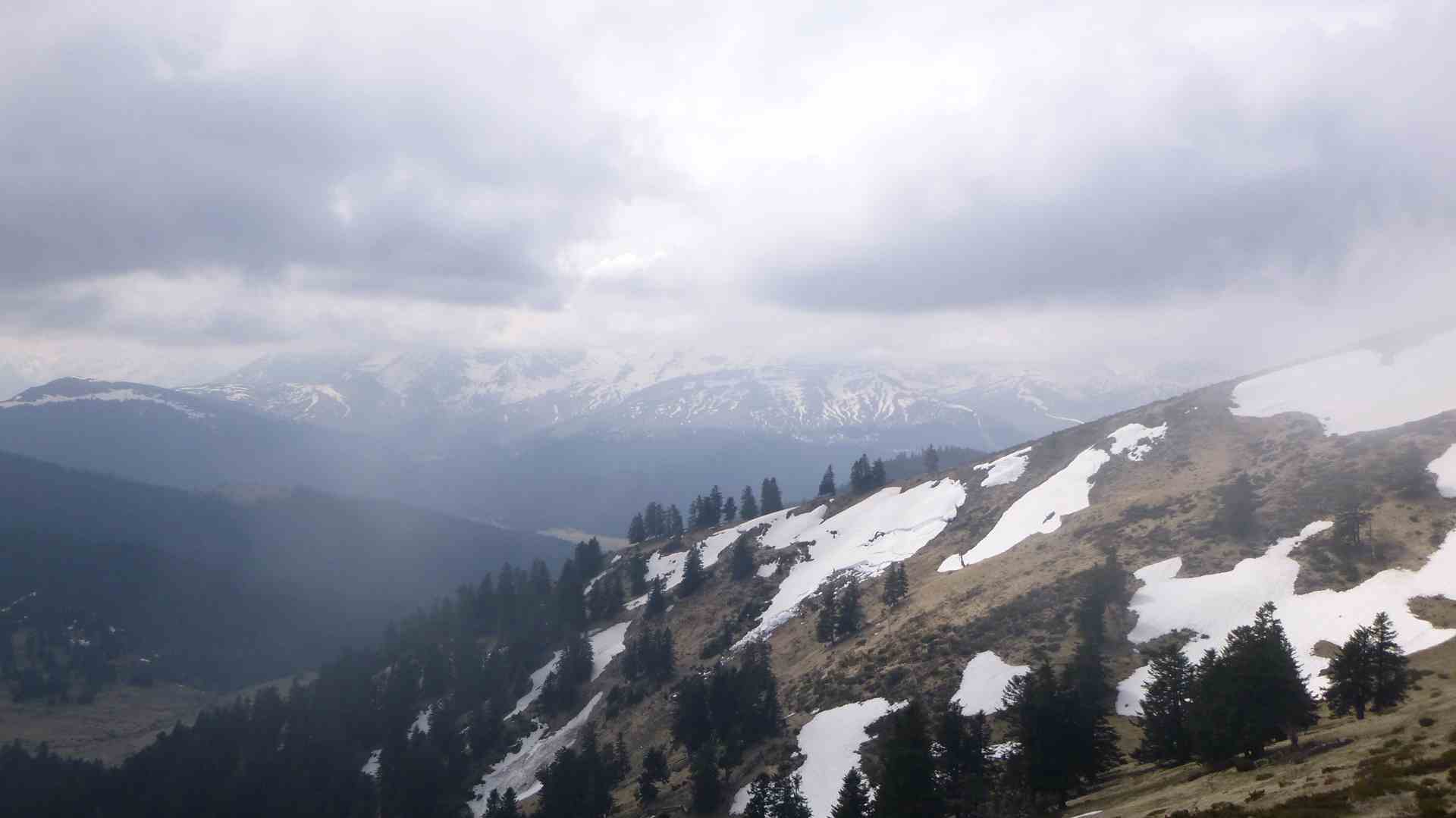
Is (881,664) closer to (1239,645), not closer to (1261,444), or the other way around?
(1239,645)

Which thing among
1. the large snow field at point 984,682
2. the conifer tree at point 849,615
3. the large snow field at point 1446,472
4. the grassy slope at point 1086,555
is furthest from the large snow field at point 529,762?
the large snow field at point 1446,472

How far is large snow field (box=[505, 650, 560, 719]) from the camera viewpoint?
11731 cm

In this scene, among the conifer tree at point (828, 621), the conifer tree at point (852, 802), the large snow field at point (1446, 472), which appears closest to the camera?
the conifer tree at point (852, 802)

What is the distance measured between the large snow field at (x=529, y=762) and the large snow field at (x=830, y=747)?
3740cm

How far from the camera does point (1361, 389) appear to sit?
101000mm

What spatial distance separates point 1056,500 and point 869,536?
2858 cm

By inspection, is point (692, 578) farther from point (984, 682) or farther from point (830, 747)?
point (984, 682)

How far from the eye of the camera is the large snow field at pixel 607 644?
120125 millimetres

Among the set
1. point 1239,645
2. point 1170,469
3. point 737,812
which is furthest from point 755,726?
point 1170,469

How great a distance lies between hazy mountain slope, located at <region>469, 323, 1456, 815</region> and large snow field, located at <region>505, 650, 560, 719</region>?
11.7 m

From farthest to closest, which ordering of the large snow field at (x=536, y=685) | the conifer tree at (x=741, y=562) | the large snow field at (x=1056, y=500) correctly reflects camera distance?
the conifer tree at (x=741, y=562) < the large snow field at (x=536, y=685) < the large snow field at (x=1056, y=500)

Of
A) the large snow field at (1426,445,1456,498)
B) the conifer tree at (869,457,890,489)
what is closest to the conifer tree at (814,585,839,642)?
the large snow field at (1426,445,1456,498)

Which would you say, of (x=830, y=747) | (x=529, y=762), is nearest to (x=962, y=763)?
(x=830, y=747)

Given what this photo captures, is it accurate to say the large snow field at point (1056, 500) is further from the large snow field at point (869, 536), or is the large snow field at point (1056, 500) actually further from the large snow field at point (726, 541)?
the large snow field at point (726, 541)
